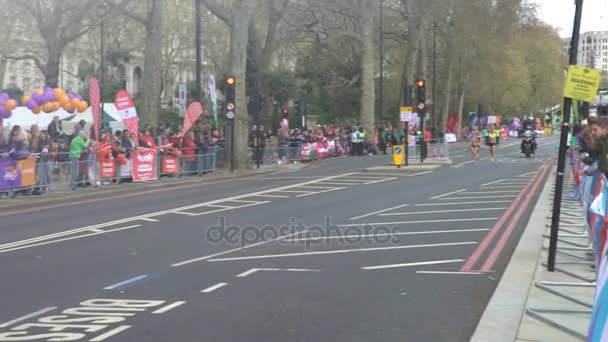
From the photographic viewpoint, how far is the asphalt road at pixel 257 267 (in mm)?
7160

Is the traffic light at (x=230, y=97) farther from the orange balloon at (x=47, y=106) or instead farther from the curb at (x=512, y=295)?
the curb at (x=512, y=295)

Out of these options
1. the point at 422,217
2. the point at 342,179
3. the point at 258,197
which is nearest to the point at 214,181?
the point at 342,179

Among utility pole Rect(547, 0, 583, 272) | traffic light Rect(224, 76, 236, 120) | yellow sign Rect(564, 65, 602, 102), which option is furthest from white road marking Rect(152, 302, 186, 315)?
traffic light Rect(224, 76, 236, 120)

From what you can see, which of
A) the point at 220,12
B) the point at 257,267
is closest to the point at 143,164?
the point at 220,12

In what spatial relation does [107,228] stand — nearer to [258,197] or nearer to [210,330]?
[258,197]

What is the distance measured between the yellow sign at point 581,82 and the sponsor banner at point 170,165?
737 inches

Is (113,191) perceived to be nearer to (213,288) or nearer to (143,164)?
(143,164)

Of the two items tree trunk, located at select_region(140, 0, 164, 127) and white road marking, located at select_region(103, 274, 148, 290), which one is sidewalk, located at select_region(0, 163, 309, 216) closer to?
tree trunk, located at select_region(140, 0, 164, 127)

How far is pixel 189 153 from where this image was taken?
27.8 meters

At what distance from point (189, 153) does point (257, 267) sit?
59.1ft

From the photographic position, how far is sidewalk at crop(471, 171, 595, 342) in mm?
6871

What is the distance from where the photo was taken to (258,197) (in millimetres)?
20125

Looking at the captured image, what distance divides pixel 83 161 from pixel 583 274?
→ 15822 millimetres

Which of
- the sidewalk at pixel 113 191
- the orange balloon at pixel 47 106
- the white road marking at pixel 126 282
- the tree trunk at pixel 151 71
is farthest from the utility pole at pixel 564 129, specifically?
the tree trunk at pixel 151 71
